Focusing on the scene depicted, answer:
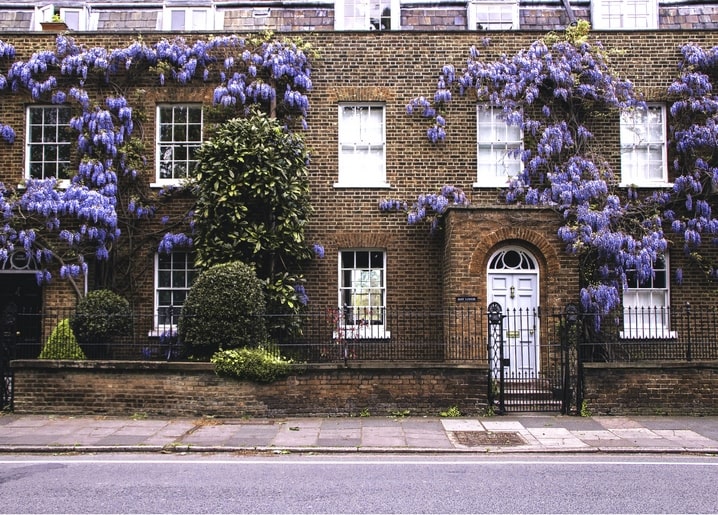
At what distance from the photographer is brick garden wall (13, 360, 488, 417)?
1314cm

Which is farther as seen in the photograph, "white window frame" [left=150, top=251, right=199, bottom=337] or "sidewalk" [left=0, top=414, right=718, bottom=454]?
"white window frame" [left=150, top=251, right=199, bottom=337]

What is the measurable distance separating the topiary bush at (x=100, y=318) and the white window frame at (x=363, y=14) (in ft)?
28.7

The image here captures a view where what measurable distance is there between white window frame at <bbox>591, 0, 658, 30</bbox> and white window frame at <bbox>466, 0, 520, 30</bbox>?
6.68ft

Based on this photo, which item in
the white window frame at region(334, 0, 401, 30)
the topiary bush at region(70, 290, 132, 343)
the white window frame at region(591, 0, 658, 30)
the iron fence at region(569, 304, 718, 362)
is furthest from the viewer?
the white window frame at region(591, 0, 658, 30)

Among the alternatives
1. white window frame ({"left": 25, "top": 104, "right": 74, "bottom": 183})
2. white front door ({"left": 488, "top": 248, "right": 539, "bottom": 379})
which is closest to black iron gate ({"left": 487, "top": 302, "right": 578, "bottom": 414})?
white front door ({"left": 488, "top": 248, "right": 539, "bottom": 379})

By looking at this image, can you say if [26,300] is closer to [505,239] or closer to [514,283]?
[505,239]

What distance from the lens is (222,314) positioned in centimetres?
1359

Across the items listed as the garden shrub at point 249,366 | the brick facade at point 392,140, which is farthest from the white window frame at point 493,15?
the garden shrub at point 249,366

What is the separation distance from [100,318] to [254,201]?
395cm

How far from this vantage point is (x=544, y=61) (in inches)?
680

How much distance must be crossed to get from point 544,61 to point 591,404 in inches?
320

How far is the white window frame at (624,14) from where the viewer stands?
62.3 feet

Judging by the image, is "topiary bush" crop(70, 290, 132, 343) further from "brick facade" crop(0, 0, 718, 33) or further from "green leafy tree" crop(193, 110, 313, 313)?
"brick facade" crop(0, 0, 718, 33)

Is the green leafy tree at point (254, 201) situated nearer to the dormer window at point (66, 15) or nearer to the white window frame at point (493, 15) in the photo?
the white window frame at point (493, 15)
